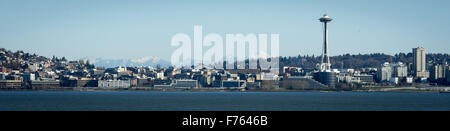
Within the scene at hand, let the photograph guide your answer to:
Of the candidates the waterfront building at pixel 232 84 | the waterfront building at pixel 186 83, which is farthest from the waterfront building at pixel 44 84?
the waterfront building at pixel 232 84

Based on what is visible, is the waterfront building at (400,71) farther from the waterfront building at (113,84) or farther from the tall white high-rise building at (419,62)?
the waterfront building at (113,84)

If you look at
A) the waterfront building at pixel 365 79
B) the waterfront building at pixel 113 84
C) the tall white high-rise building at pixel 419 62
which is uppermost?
the tall white high-rise building at pixel 419 62

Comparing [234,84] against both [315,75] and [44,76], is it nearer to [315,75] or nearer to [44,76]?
[315,75]

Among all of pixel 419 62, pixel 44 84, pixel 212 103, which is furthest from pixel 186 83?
pixel 212 103

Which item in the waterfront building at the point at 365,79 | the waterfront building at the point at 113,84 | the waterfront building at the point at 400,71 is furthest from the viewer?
the waterfront building at the point at 400,71

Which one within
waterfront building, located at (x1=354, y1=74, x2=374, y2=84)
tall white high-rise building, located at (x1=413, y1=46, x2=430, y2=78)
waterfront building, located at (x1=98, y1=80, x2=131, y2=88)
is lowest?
waterfront building, located at (x1=98, y1=80, x2=131, y2=88)

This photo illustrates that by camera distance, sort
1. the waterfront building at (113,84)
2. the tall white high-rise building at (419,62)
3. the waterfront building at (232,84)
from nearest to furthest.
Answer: the waterfront building at (232,84) → the waterfront building at (113,84) → the tall white high-rise building at (419,62)

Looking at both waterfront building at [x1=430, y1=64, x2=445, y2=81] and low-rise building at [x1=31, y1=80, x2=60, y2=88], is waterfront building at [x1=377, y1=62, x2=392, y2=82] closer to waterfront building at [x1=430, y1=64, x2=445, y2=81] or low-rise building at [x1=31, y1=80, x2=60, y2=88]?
waterfront building at [x1=430, y1=64, x2=445, y2=81]

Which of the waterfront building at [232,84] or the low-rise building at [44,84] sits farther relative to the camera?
the waterfront building at [232,84]

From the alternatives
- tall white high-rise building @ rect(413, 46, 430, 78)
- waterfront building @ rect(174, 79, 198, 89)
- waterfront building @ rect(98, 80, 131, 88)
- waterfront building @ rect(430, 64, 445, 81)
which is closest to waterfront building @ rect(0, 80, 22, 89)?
waterfront building @ rect(98, 80, 131, 88)

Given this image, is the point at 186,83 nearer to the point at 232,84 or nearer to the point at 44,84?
the point at 232,84
